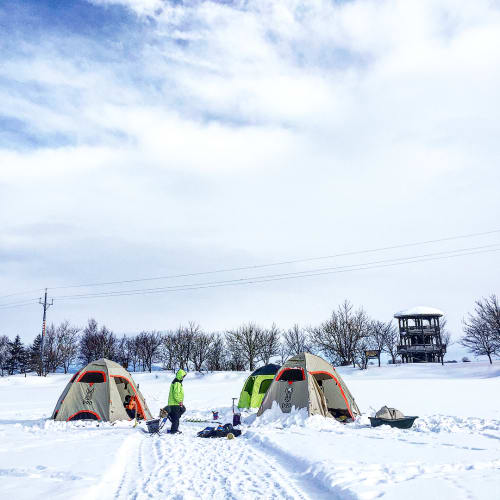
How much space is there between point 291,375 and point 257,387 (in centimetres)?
504

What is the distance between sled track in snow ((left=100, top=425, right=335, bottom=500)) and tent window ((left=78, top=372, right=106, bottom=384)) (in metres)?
5.25

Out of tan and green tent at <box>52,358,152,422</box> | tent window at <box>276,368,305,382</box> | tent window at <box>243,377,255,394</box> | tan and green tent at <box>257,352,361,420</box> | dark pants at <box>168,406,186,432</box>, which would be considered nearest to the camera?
dark pants at <box>168,406,186,432</box>

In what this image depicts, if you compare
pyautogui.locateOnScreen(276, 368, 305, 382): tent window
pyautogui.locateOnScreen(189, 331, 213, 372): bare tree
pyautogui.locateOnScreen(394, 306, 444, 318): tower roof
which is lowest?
pyautogui.locateOnScreen(276, 368, 305, 382): tent window

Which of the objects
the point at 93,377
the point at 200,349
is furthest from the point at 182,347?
the point at 93,377

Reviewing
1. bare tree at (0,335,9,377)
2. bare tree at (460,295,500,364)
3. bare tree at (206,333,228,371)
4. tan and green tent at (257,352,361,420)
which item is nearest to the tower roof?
bare tree at (460,295,500,364)

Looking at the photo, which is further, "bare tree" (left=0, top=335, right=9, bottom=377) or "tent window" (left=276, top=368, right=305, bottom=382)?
"bare tree" (left=0, top=335, right=9, bottom=377)

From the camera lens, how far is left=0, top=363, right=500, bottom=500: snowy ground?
6648 millimetres

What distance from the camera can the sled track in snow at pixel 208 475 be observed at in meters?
6.62

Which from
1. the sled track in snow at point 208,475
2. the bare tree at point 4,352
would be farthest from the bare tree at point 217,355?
the sled track in snow at point 208,475

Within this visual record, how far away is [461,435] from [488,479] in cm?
505

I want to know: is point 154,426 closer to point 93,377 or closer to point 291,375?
point 93,377

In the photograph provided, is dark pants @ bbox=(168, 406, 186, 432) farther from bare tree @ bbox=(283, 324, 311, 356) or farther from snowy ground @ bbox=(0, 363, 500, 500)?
bare tree @ bbox=(283, 324, 311, 356)

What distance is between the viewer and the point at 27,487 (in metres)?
6.96

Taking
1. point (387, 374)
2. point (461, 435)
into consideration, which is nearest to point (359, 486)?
point (461, 435)
